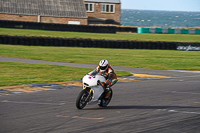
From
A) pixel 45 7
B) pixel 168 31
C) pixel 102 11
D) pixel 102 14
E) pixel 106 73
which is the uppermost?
pixel 102 11

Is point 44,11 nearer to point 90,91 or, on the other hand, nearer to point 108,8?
point 108,8

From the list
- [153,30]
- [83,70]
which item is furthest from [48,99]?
[153,30]

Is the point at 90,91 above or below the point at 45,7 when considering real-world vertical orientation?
below

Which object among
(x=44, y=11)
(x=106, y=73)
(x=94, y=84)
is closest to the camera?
(x=94, y=84)

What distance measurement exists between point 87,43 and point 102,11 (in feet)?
133

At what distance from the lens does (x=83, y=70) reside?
19.1 meters

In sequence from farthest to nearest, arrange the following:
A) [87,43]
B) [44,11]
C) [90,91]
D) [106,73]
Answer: [44,11], [87,43], [106,73], [90,91]

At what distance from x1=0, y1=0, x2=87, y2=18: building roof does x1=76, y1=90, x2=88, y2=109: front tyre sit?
165 feet

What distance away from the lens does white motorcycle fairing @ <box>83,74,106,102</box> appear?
939 centimetres

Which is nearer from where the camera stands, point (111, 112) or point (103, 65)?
point (111, 112)

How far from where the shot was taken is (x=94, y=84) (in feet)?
30.9

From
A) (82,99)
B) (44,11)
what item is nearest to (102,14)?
(44,11)

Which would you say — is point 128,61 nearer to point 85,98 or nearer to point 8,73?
point 8,73

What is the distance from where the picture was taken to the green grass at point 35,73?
1527 centimetres
